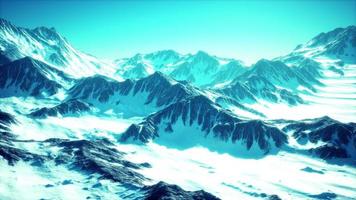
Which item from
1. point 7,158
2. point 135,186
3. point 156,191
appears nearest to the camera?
point 156,191

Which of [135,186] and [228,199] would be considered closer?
[135,186]

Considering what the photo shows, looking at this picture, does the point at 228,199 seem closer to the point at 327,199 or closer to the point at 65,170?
the point at 327,199

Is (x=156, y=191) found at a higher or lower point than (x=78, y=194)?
higher

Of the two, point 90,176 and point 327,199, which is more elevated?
point 327,199

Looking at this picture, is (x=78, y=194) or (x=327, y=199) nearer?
(x=78, y=194)

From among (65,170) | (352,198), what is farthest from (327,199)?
(65,170)

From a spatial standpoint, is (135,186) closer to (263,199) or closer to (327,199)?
(263,199)

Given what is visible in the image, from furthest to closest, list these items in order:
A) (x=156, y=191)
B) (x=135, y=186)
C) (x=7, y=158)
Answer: (x=7, y=158) → (x=135, y=186) → (x=156, y=191)

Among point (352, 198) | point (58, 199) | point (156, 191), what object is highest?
point (352, 198)

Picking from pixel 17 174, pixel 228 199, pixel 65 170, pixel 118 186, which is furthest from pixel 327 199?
pixel 17 174
